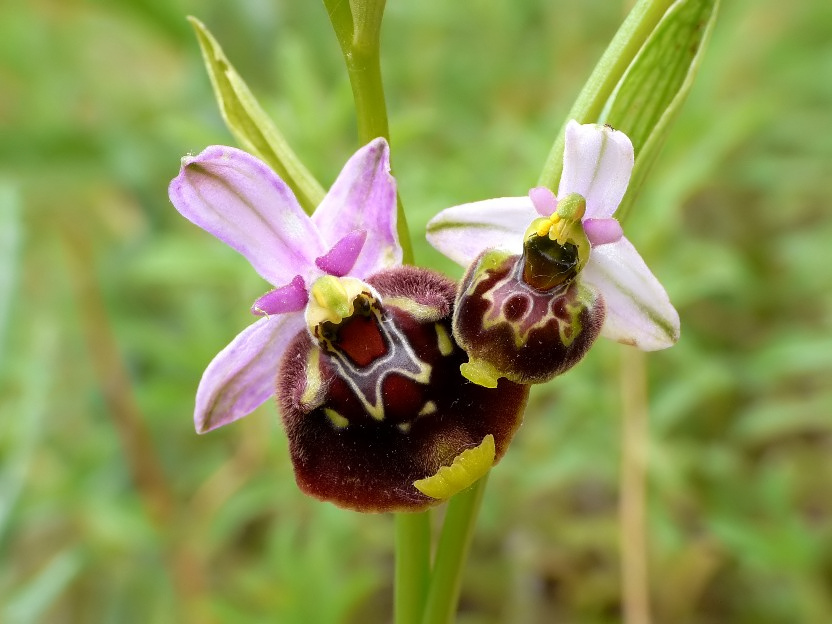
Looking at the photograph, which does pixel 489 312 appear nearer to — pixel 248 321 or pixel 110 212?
pixel 248 321

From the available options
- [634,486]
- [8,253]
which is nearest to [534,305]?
[634,486]

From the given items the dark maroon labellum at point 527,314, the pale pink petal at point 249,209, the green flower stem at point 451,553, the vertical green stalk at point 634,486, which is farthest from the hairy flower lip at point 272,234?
the vertical green stalk at point 634,486

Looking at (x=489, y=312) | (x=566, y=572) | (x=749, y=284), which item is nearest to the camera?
(x=489, y=312)

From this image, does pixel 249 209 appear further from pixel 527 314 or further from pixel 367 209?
pixel 527 314

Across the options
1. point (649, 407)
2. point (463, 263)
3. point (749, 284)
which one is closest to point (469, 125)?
point (749, 284)

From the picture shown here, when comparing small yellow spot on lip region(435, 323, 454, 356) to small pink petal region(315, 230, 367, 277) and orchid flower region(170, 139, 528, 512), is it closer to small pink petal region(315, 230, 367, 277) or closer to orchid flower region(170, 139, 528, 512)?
orchid flower region(170, 139, 528, 512)

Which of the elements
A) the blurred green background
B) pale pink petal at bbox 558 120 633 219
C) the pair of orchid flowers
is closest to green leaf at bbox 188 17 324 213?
the pair of orchid flowers

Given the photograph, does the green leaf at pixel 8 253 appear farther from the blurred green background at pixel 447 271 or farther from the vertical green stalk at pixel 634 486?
the vertical green stalk at pixel 634 486
